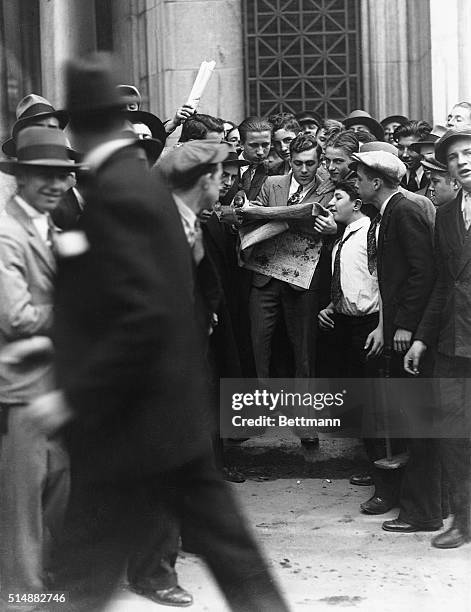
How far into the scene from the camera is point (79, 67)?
296 centimetres

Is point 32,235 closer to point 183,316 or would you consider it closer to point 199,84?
point 183,316

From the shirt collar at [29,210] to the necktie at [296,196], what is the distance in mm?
1915

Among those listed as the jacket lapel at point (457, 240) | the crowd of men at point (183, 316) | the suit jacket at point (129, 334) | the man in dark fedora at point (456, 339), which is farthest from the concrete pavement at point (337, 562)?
the suit jacket at point (129, 334)

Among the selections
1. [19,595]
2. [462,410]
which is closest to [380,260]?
[462,410]

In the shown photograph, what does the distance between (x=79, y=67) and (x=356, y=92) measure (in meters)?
6.06

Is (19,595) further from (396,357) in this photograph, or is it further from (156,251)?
(396,357)

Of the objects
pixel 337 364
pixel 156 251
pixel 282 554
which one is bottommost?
pixel 282 554

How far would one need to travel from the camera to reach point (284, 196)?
5672 mm

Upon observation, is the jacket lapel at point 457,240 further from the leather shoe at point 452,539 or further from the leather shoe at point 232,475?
the leather shoe at point 232,475

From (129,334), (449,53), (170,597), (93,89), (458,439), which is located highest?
(449,53)

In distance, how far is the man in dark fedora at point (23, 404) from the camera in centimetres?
381

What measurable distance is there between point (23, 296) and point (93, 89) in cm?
111

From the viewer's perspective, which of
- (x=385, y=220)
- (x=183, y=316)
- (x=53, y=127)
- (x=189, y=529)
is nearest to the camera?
(x=183, y=316)

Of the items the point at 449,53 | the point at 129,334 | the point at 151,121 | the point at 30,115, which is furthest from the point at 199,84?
the point at 129,334
